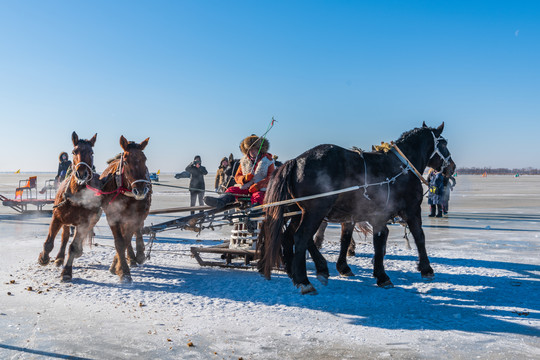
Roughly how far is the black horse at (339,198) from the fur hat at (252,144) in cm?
80

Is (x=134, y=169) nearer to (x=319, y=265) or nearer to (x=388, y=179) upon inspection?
(x=319, y=265)

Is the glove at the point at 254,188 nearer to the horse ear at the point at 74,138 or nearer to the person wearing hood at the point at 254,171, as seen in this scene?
the person wearing hood at the point at 254,171

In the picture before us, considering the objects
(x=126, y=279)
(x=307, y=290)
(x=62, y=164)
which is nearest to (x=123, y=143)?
(x=126, y=279)

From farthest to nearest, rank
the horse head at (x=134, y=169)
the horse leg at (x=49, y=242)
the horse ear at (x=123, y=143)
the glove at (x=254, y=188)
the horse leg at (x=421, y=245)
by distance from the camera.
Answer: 1. the horse leg at (x=49, y=242)
2. the glove at (x=254, y=188)
3. the horse leg at (x=421, y=245)
4. the horse ear at (x=123, y=143)
5. the horse head at (x=134, y=169)

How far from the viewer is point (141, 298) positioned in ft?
18.5

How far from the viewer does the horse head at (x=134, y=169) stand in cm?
608

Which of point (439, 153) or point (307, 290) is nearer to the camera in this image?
point (307, 290)

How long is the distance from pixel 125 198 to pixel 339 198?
3.11m

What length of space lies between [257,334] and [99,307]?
2096 millimetres

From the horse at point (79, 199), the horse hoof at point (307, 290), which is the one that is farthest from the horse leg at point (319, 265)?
the horse at point (79, 199)

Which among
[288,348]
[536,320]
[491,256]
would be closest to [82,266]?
[288,348]

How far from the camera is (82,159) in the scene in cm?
679

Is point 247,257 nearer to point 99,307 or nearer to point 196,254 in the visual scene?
point 196,254

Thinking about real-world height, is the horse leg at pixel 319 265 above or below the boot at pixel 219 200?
below
